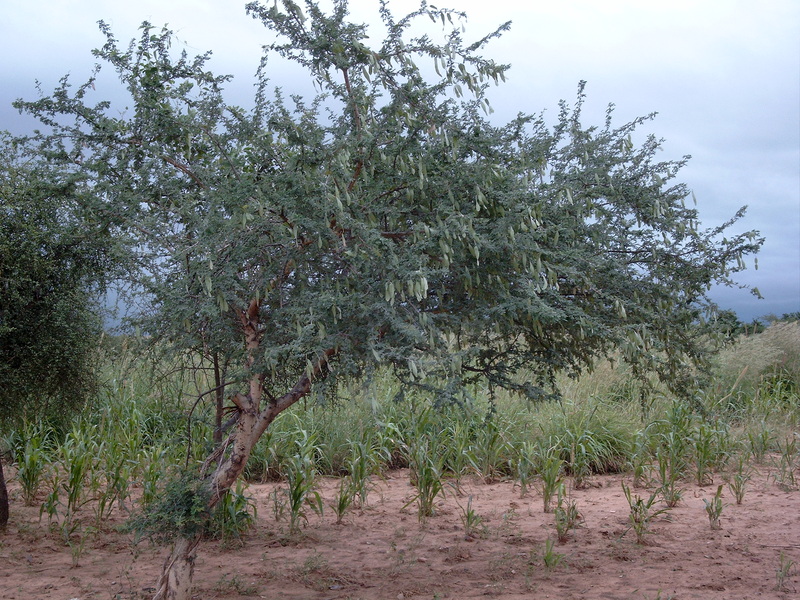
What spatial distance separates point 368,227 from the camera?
480cm

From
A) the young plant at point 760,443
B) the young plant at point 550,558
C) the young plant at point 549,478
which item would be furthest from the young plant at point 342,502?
the young plant at point 760,443

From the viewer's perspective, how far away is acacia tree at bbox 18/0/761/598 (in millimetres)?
4641

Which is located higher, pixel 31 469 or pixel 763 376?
pixel 763 376

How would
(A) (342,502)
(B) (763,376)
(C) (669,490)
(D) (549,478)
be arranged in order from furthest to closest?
(B) (763,376) → (C) (669,490) → (D) (549,478) → (A) (342,502)

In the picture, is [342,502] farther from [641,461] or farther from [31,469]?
[641,461]

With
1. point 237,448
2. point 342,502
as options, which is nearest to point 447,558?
point 342,502

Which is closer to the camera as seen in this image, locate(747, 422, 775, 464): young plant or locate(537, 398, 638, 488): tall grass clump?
locate(537, 398, 638, 488): tall grass clump

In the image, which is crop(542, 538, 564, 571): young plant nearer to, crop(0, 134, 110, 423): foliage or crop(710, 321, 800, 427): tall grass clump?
crop(0, 134, 110, 423): foliage

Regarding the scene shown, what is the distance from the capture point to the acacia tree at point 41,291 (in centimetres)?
715

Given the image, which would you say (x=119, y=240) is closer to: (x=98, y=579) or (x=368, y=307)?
(x=368, y=307)

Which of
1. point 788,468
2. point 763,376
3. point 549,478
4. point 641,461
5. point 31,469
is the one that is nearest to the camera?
point 549,478

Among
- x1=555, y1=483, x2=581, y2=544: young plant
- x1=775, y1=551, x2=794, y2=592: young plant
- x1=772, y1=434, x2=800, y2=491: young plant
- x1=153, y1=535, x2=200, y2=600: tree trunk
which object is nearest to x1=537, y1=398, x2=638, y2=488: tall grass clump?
x1=772, y1=434, x2=800, y2=491: young plant

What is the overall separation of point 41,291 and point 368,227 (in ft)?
13.5

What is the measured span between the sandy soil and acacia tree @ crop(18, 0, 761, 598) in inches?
49.4
